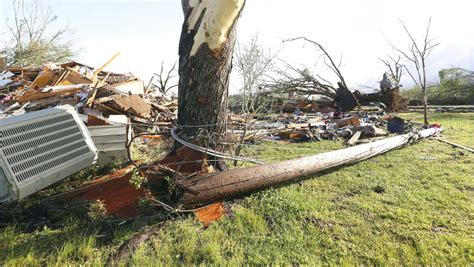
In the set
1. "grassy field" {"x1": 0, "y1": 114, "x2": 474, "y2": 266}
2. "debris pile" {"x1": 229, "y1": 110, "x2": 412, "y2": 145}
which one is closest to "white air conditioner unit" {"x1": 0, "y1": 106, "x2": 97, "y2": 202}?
"grassy field" {"x1": 0, "y1": 114, "x2": 474, "y2": 266}

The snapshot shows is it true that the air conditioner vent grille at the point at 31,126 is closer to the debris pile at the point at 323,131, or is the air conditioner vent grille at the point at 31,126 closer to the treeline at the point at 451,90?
the debris pile at the point at 323,131

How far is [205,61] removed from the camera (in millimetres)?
2742

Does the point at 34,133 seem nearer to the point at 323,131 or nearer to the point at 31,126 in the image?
Answer: the point at 31,126

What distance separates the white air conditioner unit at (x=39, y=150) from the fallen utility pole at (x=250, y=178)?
97 cm

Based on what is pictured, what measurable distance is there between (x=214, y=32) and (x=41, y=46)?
42.8 ft

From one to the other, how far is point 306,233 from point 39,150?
2.07 meters

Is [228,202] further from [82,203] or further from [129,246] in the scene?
[82,203]

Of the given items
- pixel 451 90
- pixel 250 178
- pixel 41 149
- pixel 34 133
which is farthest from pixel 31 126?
pixel 451 90

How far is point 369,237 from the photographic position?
220cm

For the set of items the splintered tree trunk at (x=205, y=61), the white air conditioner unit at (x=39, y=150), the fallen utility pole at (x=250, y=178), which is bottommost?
the fallen utility pole at (x=250, y=178)

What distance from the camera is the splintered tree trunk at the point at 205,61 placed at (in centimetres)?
267

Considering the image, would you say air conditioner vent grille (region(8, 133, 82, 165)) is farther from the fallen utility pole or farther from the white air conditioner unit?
the fallen utility pole

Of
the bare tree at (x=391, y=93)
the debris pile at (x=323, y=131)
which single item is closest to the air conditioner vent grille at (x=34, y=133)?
the debris pile at (x=323, y=131)

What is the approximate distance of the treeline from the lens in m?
11.9
